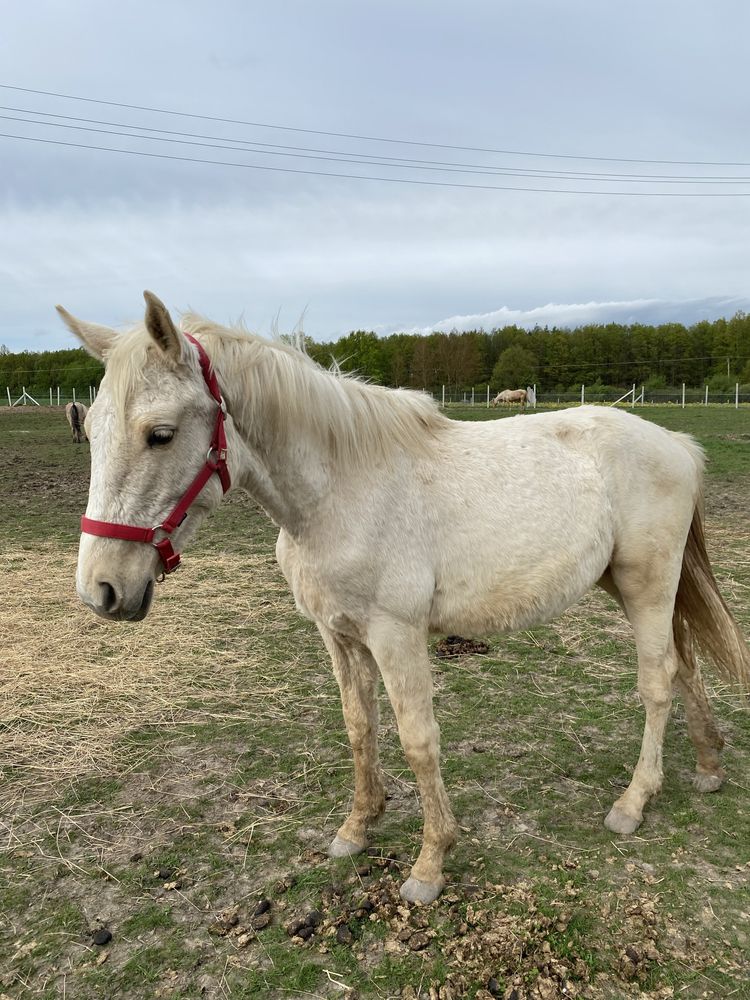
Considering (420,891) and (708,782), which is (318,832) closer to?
(420,891)

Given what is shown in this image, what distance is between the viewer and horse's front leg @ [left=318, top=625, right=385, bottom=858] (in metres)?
2.70

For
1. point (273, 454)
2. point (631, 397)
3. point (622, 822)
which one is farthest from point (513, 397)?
point (273, 454)

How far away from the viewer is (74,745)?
11.6 feet

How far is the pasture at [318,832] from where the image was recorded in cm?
209

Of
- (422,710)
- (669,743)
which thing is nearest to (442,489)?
(422,710)

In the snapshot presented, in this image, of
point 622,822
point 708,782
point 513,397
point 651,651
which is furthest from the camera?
point 513,397

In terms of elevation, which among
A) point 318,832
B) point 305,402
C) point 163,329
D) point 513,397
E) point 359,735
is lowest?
point 318,832

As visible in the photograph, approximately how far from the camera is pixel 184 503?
1.98 m

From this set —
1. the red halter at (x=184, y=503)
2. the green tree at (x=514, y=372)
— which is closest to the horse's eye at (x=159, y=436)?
the red halter at (x=184, y=503)

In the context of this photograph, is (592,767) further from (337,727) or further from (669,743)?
(337,727)

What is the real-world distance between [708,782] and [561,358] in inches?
2937

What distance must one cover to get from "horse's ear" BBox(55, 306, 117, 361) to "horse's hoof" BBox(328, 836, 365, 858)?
7.49 ft

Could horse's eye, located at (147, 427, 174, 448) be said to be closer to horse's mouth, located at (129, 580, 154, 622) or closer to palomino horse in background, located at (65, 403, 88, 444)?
horse's mouth, located at (129, 580, 154, 622)

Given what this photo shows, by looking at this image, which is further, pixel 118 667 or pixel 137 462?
pixel 118 667
